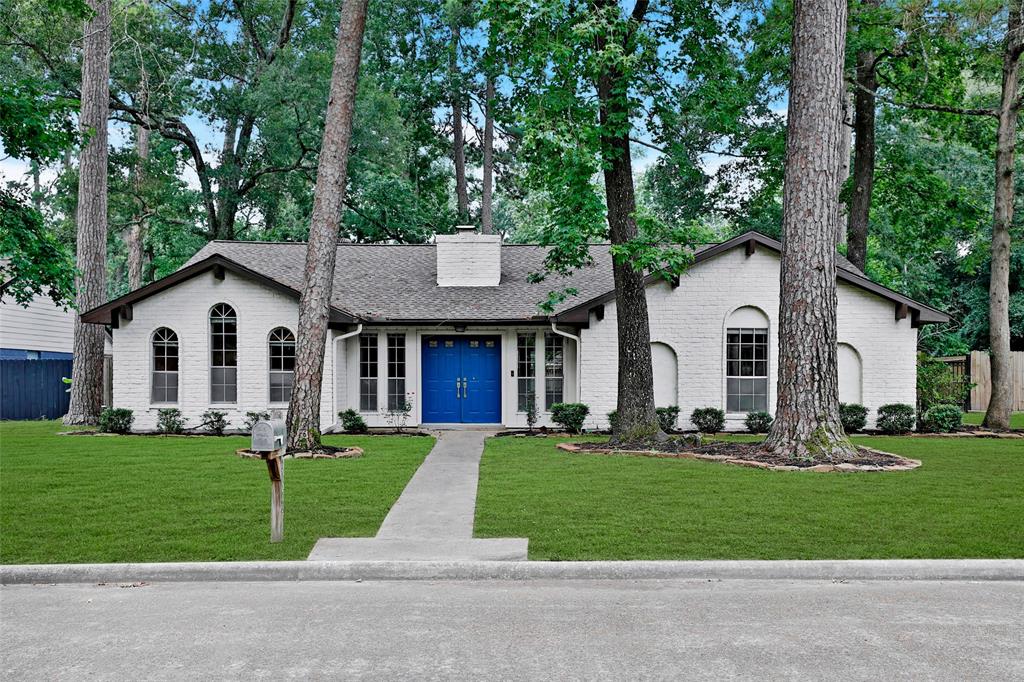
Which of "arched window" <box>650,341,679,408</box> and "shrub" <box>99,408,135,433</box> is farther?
"arched window" <box>650,341,679,408</box>

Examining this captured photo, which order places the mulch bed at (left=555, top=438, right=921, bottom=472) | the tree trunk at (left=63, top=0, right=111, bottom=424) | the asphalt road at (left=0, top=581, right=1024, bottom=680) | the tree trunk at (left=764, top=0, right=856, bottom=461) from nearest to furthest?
the asphalt road at (left=0, top=581, right=1024, bottom=680)
the mulch bed at (left=555, top=438, right=921, bottom=472)
the tree trunk at (left=764, top=0, right=856, bottom=461)
the tree trunk at (left=63, top=0, right=111, bottom=424)

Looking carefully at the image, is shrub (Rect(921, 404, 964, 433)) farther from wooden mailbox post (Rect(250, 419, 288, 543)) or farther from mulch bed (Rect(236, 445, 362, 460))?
wooden mailbox post (Rect(250, 419, 288, 543))

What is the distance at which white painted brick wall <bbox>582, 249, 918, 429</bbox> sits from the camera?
67.0ft

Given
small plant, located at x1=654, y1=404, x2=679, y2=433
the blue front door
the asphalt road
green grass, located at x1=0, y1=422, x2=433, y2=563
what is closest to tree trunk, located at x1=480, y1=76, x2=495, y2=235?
the blue front door

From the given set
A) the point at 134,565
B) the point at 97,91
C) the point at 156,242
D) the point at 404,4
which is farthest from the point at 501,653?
the point at 404,4

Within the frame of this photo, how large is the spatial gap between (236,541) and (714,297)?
14.9m

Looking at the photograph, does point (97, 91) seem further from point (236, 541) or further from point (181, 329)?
point (236, 541)

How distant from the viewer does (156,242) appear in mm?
34125

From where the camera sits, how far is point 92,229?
23078 millimetres

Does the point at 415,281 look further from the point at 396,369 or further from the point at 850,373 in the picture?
the point at 850,373

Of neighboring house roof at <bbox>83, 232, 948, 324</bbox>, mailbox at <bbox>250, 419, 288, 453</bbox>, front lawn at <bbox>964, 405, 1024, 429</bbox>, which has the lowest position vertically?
front lawn at <bbox>964, 405, 1024, 429</bbox>

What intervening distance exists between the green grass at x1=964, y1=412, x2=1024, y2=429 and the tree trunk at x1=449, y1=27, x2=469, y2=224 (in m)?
20.7

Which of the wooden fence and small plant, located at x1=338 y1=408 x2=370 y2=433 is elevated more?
the wooden fence

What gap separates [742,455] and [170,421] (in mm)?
13216
